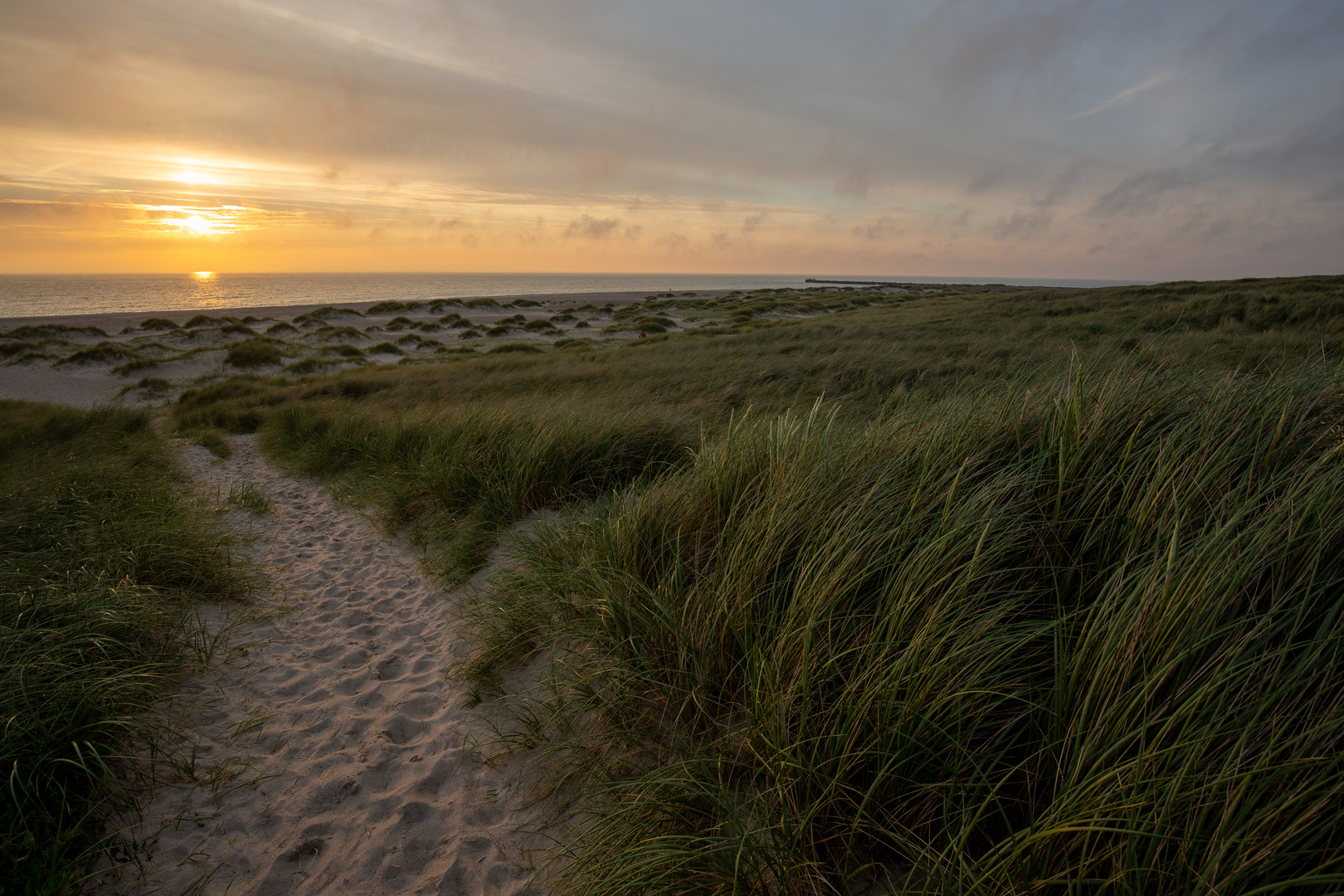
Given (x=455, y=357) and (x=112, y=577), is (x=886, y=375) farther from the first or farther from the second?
(x=455, y=357)

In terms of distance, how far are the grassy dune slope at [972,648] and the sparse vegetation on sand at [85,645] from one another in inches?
64.1

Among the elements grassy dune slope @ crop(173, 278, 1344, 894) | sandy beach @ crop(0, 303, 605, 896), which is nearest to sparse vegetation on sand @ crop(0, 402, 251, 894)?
sandy beach @ crop(0, 303, 605, 896)

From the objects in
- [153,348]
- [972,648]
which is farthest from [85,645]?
[153,348]

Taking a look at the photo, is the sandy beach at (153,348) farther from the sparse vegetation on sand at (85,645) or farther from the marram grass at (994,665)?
the marram grass at (994,665)

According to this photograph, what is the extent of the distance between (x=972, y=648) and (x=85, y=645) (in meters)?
4.39

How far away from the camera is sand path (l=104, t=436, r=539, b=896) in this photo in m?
2.33

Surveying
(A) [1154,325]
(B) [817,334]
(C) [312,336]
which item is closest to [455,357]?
(C) [312,336]

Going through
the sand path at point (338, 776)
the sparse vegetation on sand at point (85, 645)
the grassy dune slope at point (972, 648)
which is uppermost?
the grassy dune slope at point (972, 648)

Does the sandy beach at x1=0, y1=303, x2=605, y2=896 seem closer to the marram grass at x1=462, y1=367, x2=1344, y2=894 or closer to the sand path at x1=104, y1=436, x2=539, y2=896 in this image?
the sand path at x1=104, y1=436, x2=539, y2=896

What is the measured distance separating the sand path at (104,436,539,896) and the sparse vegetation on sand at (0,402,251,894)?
0.23 meters

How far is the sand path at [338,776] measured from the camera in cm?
233

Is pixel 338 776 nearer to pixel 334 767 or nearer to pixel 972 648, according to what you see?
pixel 334 767

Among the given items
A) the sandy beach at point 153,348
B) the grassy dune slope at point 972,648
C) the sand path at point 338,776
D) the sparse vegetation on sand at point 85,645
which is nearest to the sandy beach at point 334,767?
the sand path at point 338,776

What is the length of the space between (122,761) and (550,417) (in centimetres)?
435
